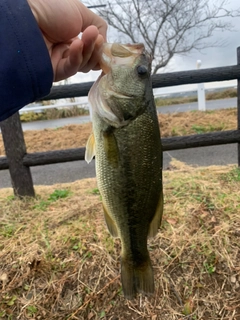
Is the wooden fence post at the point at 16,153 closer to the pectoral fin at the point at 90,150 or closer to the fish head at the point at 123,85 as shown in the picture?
the pectoral fin at the point at 90,150

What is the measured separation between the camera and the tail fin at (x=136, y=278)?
185 cm

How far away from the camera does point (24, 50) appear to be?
1378mm

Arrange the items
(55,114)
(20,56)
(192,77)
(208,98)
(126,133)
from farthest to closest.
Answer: (208,98) → (55,114) → (192,77) → (126,133) → (20,56)

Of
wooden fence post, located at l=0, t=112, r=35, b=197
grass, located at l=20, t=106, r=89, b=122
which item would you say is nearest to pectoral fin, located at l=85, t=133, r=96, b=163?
wooden fence post, located at l=0, t=112, r=35, b=197

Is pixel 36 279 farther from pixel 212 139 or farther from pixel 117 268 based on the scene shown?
pixel 212 139

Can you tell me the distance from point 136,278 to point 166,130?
219 inches

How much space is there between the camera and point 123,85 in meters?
1.61

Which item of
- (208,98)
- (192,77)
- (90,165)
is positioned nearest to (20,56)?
(192,77)

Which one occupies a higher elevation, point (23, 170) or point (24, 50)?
point (24, 50)

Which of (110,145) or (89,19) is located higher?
(89,19)

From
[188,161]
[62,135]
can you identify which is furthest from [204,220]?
[62,135]

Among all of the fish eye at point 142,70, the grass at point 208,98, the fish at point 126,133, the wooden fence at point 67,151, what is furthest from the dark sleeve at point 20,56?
the grass at point 208,98

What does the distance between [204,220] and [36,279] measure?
4.88 ft

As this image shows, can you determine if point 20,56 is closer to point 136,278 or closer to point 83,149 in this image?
point 136,278
